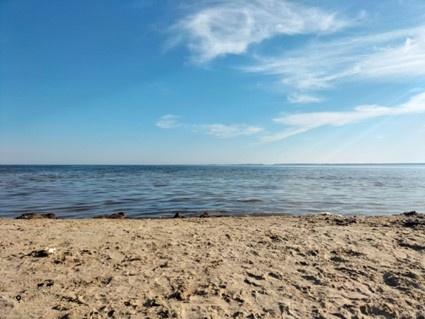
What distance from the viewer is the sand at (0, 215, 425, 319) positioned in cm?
454

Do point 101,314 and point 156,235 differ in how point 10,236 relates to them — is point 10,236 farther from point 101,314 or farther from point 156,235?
point 101,314

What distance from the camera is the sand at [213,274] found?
454 cm

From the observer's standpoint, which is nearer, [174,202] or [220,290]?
[220,290]

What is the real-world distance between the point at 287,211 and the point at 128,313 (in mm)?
12275

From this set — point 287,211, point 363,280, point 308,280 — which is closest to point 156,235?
point 308,280

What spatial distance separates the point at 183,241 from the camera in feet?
25.8

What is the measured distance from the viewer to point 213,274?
570 centimetres

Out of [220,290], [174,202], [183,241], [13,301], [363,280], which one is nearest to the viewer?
[13,301]

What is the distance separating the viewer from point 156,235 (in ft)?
27.9

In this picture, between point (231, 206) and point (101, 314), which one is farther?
point (231, 206)

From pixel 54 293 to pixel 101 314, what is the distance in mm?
1066

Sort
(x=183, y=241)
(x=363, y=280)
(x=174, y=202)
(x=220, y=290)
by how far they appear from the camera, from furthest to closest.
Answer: (x=174, y=202) → (x=183, y=241) → (x=363, y=280) → (x=220, y=290)

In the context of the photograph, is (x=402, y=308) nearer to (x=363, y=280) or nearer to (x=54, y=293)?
(x=363, y=280)

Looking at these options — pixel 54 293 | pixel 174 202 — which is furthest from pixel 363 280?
pixel 174 202
